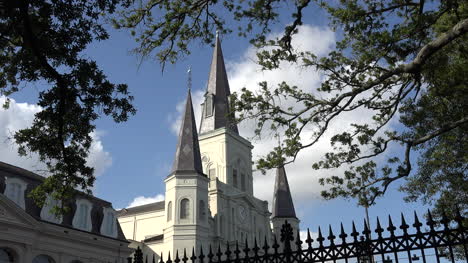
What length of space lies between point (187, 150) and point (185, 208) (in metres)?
5.82

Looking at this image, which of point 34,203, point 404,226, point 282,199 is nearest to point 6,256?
point 34,203

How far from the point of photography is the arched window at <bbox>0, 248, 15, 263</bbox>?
23438 mm

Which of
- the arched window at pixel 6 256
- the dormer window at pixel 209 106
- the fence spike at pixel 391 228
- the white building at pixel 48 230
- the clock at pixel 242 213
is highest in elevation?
the dormer window at pixel 209 106

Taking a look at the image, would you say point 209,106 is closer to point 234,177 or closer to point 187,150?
point 234,177

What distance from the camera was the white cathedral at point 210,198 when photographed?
43125 mm

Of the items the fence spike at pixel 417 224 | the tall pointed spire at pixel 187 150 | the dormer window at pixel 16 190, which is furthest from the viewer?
the tall pointed spire at pixel 187 150

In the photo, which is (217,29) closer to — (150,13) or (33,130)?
(150,13)

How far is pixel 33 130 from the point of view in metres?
10.5

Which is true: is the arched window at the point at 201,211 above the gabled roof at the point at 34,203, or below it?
above

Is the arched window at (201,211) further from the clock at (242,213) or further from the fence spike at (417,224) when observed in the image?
the fence spike at (417,224)

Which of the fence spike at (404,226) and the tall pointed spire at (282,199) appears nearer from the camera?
the fence spike at (404,226)

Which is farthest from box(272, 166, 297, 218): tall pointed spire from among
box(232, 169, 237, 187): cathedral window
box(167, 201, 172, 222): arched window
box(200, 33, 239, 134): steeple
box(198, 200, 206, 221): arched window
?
box(167, 201, 172, 222): arched window

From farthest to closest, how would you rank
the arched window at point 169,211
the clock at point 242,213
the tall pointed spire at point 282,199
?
1. the tall pointed spire at point 282,199
2. the clock at point 242,213
3. the arched window at point 169,211

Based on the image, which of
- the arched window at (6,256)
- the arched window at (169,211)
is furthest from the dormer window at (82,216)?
the arched window at (169,211)
